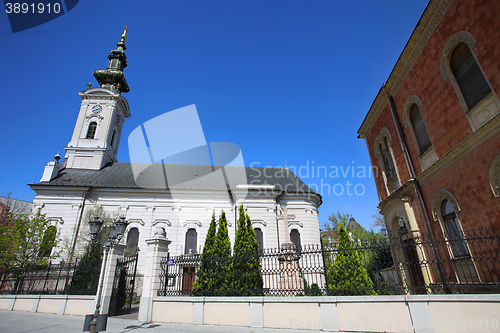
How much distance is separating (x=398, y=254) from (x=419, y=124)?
6.07 meters

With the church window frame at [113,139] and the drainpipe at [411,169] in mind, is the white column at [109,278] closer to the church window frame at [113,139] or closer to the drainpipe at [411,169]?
the drainpipe at [411,169]

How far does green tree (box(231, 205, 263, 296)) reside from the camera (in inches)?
312

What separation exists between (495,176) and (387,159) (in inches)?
242

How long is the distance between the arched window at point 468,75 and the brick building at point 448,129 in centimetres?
3

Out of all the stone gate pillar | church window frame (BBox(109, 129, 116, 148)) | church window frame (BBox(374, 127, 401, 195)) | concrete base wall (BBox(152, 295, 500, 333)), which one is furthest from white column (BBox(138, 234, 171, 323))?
church window frame (BBox(109, 129, 116, 148))

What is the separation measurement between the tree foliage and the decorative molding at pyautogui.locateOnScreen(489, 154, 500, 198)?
23.3 m

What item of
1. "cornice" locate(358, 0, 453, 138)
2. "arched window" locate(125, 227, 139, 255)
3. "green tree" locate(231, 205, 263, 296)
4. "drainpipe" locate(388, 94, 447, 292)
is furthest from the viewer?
"arched window" locate(125, 227, 139, 255)

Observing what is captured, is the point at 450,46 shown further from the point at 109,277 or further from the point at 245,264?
the point at 109,277

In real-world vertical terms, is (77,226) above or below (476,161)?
above

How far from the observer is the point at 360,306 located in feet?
20.2

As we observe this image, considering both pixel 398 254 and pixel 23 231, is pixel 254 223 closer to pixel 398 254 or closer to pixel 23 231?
pixel 398 254

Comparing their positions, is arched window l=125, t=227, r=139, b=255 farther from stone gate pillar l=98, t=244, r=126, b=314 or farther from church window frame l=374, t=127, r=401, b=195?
church window frame l=374, t=127, r=401, b=195

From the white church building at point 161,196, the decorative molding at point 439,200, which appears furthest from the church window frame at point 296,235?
the decorative molding at point 439,200

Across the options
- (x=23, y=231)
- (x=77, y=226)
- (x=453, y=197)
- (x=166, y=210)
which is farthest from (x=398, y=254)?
(x=23, y=231)
